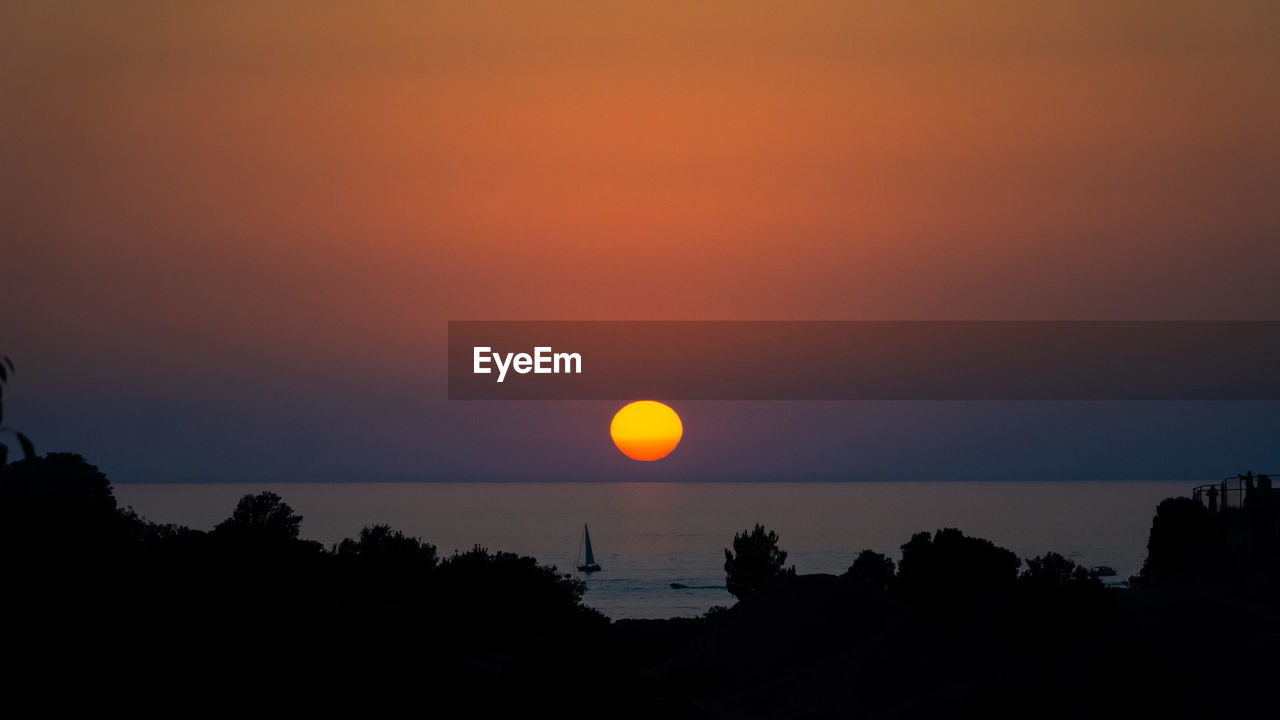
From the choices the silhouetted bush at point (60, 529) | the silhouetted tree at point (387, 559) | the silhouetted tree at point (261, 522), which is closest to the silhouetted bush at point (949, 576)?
the silhouetted tree at point (387, 559)


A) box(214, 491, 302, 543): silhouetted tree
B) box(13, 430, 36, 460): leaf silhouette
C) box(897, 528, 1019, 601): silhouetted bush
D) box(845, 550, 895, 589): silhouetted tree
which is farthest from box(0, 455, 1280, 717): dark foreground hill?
box(845, 550, 895, 589): silhouetted tree

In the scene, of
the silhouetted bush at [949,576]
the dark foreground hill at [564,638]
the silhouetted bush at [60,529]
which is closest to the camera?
the dark foreground hill at [564,638]

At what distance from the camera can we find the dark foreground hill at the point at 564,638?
28562 mm

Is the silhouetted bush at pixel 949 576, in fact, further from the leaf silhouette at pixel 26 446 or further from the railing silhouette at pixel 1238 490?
the leaf silhouette at pixel 26 446

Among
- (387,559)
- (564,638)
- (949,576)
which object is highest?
(949,576)

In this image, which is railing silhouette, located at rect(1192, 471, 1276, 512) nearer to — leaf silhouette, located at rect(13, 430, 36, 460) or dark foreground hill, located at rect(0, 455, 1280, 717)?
dark foreground hill, located at rect(0, 455, 1280, 717)

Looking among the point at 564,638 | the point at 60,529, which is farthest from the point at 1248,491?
the point at 60,529

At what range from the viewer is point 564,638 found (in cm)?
3447

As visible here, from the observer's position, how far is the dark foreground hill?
28562mm

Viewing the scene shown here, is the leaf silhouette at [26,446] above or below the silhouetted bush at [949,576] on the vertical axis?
above

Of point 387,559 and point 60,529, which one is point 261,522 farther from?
point 60,529

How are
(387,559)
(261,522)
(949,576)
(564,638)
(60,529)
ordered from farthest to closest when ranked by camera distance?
Answer: (261,522)
(387,559)
(949,576)
(60,529)
(564,638)

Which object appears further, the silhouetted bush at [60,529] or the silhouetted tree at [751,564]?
the silhouetted tree at [751,564]

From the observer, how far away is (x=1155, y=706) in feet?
131
